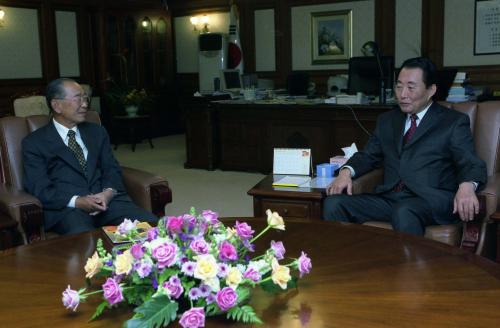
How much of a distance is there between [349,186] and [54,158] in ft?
5.16

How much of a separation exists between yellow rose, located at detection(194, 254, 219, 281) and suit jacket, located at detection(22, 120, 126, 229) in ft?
5.81

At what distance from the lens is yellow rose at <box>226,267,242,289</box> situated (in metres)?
1.30

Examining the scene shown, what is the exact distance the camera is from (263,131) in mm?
6531

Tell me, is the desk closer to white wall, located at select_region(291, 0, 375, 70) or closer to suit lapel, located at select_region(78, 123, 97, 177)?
white wall, located at select_region(291, 0, 375, 70)

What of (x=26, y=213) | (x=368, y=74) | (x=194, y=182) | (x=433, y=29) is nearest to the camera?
(x=26, y=213)

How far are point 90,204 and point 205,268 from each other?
174 centimetres

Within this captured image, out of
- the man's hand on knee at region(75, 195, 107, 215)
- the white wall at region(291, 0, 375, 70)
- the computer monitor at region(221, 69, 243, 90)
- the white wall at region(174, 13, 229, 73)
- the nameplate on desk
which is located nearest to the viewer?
the man's hand on knee at region(75, 195, 107, 215)

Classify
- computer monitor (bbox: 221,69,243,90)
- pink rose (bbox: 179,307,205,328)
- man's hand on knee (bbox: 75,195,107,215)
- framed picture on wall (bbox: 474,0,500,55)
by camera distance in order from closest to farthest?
pink rose (bbox: 179,307,205,328) < man's hand on knee (bbox: 75,195,107,215) < framed picture on wall (bbox: 474,0,500,55) < computer monitor (bbox: 221,69,243,90)

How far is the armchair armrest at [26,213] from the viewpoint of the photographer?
2637mm

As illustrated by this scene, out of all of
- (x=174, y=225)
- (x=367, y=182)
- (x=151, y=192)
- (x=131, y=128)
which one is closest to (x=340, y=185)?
(x=367, y=182)

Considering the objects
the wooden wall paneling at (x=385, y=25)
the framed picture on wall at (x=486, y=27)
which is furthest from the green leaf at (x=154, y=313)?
the wooden wall paneling at (x=385, y=25)

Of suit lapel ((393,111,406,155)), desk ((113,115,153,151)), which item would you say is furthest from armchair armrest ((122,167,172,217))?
desk ((113,115,153,151))

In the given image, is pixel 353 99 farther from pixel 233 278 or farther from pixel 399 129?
pixel 233 278

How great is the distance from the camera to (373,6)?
859cm
